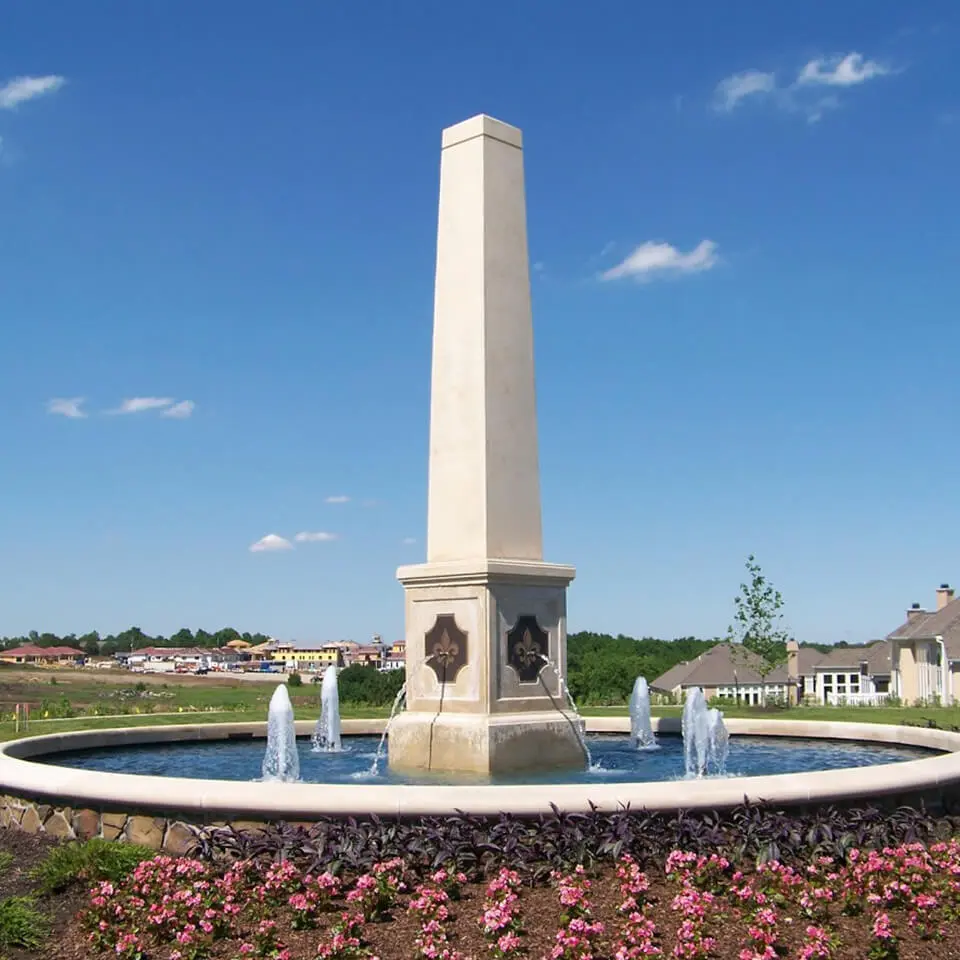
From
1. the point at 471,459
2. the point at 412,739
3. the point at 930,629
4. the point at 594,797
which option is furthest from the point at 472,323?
the point at 930,629

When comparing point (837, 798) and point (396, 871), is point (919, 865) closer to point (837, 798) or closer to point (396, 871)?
point (837, 798)

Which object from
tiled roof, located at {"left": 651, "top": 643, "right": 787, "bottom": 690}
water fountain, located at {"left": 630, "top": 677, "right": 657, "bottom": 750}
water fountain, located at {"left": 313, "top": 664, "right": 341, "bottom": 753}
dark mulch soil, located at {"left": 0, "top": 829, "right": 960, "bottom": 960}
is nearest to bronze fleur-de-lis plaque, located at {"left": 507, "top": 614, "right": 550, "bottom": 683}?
water fountain, located at {"left": 630, "top": 677, "right": 657, "bottom": 750}

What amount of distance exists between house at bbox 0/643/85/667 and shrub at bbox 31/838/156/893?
594 feet

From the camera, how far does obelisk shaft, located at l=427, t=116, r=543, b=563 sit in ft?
48.3

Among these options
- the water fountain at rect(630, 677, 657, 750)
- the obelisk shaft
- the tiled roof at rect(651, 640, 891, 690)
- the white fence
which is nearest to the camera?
the obelisk shaft

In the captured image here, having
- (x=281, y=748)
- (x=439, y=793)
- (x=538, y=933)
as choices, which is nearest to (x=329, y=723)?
(x=281, y=748)

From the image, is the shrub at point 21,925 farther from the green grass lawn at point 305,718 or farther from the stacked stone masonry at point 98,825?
the green grass lawn at point 305,718

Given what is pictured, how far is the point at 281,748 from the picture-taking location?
46.3ft

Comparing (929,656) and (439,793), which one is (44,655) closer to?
(929,656)

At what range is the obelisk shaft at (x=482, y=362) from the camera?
1473 cm

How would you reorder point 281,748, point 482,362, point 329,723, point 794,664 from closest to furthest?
point 281,748
point 482,362
point 329,723
point 794,664

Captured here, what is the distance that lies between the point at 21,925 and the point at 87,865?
3.31 ft

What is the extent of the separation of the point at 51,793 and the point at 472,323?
25.0 ft

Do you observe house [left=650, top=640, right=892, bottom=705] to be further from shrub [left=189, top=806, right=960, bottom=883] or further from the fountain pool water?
shrub [left=189, top=806, right=960, bottom=883]
